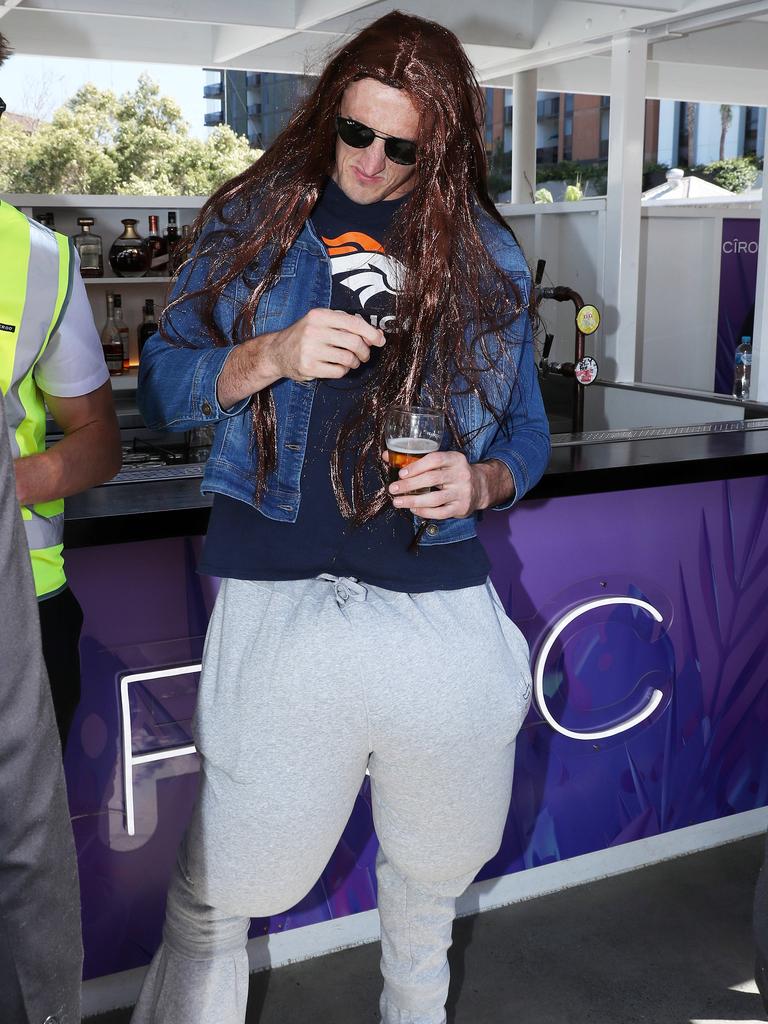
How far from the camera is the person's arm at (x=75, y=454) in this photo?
1390 mm

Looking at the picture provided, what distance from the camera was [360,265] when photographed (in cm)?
162

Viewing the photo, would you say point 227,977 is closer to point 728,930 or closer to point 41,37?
point 728,930

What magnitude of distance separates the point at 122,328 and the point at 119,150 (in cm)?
2040

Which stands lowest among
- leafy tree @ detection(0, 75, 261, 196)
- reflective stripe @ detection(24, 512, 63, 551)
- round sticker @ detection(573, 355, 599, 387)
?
reflective stripe @ detection(24, 512, 63, 551)

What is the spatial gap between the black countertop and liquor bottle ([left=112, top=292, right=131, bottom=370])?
284 cm

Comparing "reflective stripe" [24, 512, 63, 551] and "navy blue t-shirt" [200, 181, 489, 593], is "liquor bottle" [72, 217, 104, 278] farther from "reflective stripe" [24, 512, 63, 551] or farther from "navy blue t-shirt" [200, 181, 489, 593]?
"reflective stripe" [24, 512, 63, 551]

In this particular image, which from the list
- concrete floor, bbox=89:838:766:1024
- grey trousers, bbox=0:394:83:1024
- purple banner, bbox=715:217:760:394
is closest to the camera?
grey trousers, bbox=0:394:83:1024

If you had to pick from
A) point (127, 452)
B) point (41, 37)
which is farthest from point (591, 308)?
point (41, 37)

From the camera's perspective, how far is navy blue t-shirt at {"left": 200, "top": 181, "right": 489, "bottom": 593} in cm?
155

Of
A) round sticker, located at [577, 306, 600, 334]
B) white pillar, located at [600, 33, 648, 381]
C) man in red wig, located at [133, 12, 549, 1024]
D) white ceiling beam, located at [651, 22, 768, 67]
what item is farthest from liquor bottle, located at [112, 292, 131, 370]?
man in red wig, located at [133, 12, 549, 1024]

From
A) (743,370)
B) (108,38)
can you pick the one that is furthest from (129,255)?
(743,370)

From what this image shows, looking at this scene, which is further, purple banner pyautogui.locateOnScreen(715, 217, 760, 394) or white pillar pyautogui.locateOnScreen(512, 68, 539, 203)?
white pillar pyautogui.locateOnScreen(512, 68, 539, 203)

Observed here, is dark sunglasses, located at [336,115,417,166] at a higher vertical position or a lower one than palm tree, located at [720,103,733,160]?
lower

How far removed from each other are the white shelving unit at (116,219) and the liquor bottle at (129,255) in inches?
2.2
